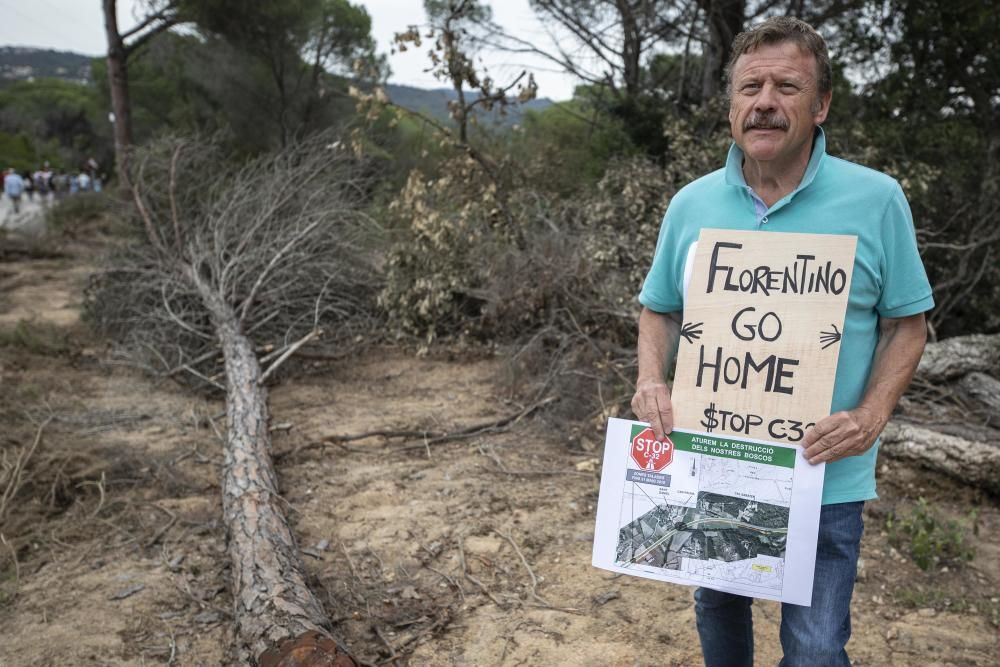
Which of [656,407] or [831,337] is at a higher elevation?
[831,337]

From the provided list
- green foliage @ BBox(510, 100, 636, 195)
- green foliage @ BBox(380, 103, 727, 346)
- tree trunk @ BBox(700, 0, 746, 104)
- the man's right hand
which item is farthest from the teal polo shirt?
tree trunk @ BBox(700, 0, 746, 104)

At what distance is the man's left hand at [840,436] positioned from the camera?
1413 mm

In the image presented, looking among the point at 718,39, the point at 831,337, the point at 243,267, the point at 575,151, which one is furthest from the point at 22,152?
the point at 831,337

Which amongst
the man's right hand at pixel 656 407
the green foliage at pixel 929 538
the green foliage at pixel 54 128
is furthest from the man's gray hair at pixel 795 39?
the green foliage at pixel 54 128

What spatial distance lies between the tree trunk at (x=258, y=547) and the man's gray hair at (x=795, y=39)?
200 centimetres

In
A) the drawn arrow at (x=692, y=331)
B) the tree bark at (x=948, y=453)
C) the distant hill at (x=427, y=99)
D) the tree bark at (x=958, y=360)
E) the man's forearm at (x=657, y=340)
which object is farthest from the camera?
the distant hill at (x=427, y=99)

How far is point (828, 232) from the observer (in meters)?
1.46

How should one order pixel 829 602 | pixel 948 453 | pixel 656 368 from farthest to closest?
pixel 948 453, pixel 656 368, pixel 829 602

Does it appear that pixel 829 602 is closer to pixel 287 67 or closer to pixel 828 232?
pixel 828 232

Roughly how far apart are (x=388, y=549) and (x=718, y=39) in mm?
7612

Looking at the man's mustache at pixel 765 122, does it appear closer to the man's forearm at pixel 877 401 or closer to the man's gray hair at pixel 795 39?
the man's gray hair at pixel 795 39

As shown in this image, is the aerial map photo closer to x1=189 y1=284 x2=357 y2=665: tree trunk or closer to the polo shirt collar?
the polo shirt collar

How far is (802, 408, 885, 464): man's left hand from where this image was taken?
1.41 m

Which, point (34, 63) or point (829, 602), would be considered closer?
point (829, 602)
